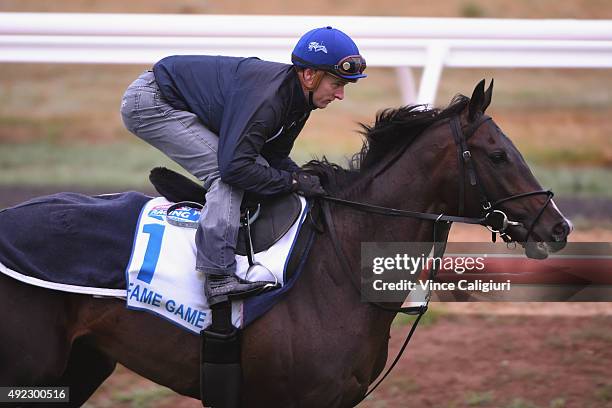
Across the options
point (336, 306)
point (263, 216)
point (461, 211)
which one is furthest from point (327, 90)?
point (336, 306)

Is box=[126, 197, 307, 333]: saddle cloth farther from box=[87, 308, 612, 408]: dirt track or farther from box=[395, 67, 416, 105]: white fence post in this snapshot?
box=[395, 67, 416, 105]: white fence post

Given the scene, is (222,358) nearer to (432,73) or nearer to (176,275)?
(176,275)

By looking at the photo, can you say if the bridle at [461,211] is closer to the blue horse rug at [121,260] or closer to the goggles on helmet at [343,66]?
the blue horse rug at [121,260]

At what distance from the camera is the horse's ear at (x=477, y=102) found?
4.35 metres

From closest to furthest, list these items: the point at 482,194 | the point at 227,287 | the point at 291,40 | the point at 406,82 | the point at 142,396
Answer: the point at 227,287, the point at 482,194, the point at 142,396, the point at 291,40, the point at 406,82

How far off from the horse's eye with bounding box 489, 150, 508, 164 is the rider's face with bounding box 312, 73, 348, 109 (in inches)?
30.4

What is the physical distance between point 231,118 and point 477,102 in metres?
1.17

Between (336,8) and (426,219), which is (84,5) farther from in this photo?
(426,219)

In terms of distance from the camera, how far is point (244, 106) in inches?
168

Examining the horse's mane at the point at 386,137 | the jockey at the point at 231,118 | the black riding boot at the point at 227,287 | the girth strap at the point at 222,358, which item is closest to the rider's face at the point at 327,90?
the jockey at the point at 231,118

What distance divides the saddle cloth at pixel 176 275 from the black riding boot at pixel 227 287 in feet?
0.17

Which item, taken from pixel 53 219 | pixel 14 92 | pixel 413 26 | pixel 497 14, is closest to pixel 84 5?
pixel 14 92

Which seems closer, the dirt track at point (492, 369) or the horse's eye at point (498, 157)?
the horse's eye at point (498, 157)

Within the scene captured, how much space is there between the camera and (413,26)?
707 centimetres
